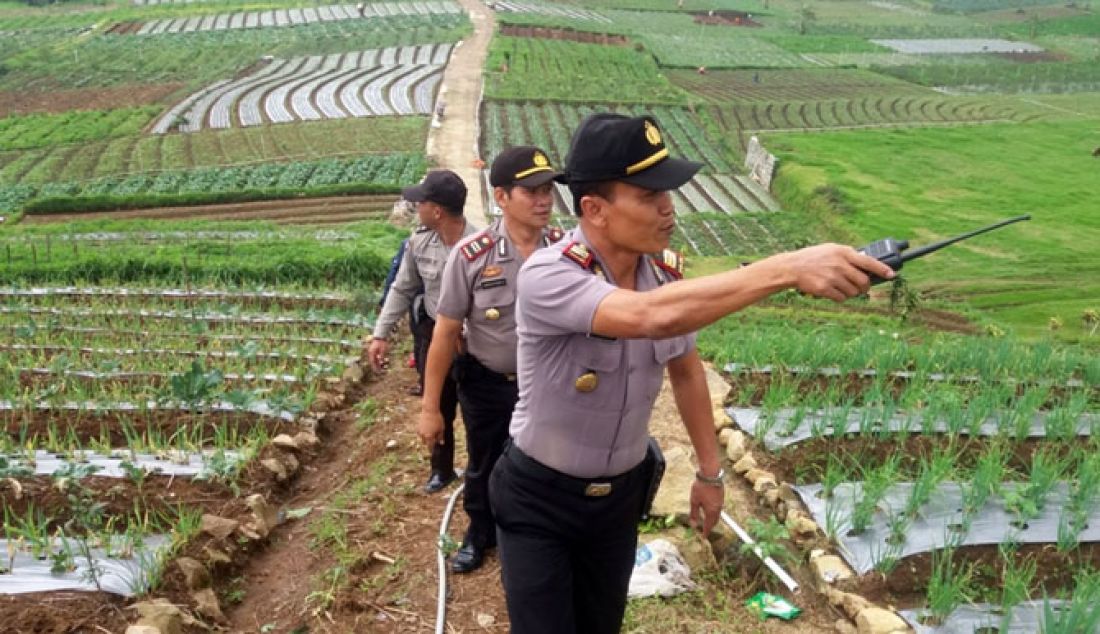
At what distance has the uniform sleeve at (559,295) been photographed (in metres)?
2.53

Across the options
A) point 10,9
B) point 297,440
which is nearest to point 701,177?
point 297,440

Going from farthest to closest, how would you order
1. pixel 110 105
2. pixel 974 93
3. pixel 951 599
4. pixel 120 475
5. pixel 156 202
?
1. pixel 974 93
2. pixel 110 105
3. pixel 156 202
4. pixel 120 475
5. pixel 951 599

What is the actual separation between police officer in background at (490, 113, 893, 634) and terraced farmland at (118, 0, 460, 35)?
5402 cm

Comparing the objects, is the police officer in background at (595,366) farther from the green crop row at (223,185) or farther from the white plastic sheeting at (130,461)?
the green crop row at (223,185)

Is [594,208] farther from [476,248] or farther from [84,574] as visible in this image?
[84,574]

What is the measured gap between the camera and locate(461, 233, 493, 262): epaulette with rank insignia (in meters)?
4.00

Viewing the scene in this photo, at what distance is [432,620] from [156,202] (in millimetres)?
21877

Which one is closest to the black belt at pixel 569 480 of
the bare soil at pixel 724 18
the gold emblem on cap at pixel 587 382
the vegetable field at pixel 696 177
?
the gold emblem on cap at pixel 587 382

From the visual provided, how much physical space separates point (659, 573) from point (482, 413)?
109 centimetres

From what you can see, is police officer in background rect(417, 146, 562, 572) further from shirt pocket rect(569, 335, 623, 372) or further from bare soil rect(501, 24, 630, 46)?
bare soil rect(501, 24, 630, 46)

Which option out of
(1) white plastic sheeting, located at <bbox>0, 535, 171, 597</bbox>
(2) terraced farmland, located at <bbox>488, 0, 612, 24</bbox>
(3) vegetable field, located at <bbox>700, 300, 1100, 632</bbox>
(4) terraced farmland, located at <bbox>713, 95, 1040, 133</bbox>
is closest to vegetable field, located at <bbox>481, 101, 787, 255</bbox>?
(4) terraced farmland, located at <bbox>713, 95, 1040, 133</bbox>

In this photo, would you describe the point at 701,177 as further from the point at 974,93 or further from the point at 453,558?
the point at 453,558

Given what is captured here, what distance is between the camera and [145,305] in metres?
11.3

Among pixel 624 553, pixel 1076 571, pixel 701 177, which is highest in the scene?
pixel 624 553
